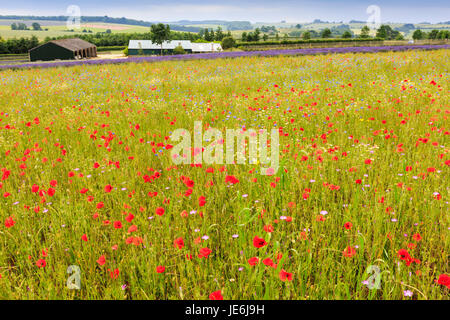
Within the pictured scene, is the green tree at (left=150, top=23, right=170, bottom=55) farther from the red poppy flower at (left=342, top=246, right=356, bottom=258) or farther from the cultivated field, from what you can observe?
the red poppy flower at (left=342, top=246, right=356, bottom=258)

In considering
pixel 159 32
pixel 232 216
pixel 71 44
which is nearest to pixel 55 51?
pixel 71 44

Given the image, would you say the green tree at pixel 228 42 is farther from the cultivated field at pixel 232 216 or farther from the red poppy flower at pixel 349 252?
the red poppy flower at pixel 349 252

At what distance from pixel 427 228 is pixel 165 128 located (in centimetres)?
441

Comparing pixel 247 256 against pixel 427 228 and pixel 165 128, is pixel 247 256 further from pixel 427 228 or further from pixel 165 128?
pixel 165 128

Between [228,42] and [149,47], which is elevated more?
[228,42]

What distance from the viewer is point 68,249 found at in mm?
2236

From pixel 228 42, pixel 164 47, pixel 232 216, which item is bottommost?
pixel 232 216

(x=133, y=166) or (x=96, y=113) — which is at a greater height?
(x=96, y=113)

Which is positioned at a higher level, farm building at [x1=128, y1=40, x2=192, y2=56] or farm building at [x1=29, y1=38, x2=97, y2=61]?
farm building at [x1=128, y1=40, x2=192, y2=56]

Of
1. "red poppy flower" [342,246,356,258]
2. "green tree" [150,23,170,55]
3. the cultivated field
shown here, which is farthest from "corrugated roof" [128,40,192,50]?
"red poppy flower" [342,246,356,258]

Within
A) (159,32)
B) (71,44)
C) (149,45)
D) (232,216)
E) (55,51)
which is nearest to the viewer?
(232,216)

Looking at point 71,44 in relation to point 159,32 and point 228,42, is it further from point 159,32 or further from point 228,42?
point 228,42

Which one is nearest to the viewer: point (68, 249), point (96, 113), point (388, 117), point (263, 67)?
point (68, 249)
